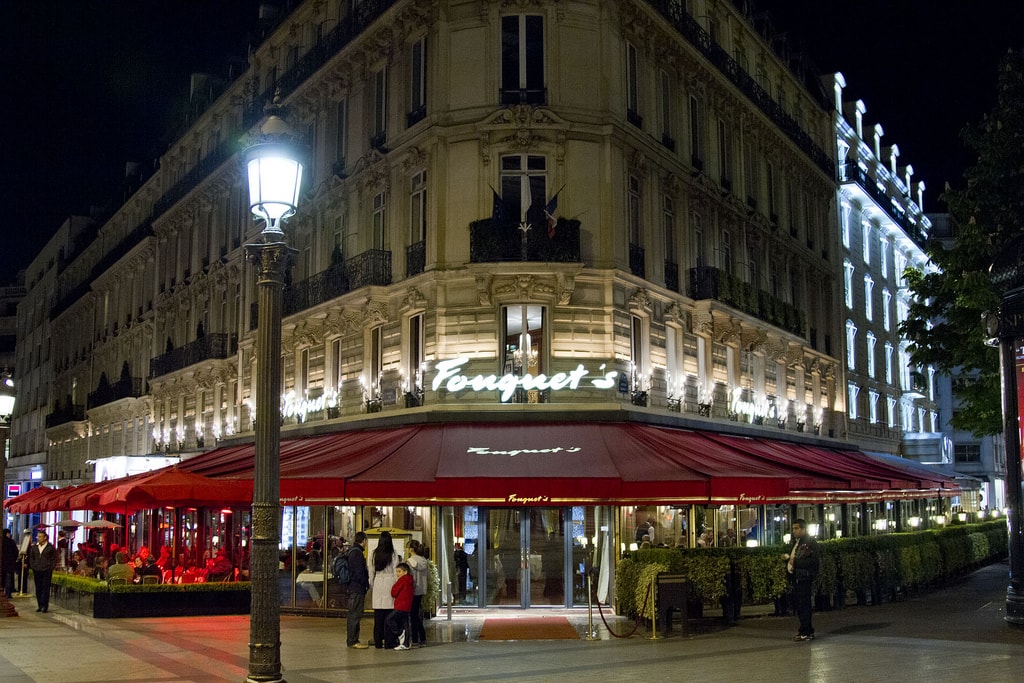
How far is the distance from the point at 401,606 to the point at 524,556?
5.17 metres

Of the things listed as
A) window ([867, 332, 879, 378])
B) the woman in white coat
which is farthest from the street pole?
window ([867, 332, 879, 378])

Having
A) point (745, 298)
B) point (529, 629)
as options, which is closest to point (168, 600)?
point (529, 629)

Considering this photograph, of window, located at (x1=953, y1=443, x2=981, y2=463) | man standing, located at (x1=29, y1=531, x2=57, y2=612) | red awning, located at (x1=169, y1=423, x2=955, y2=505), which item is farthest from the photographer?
window, located at (x1=953, y1=443, x2=981, y2=463)

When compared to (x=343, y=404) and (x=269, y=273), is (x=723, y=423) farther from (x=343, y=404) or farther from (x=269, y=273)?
(x=269, y=273)

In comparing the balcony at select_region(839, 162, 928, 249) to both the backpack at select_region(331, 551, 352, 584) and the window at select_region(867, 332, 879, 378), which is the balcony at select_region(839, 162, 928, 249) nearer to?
the window at select_region(867, 332, 879, 378)

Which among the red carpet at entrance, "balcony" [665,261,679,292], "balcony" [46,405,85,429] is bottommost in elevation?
the red carpet at entrance

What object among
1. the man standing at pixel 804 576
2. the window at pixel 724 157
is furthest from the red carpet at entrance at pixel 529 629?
the window at pixel 724 157

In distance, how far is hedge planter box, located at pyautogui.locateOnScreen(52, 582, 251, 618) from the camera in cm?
2116

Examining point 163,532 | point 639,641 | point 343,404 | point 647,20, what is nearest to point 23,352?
point 163,532

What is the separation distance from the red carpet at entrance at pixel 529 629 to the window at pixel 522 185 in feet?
25.8

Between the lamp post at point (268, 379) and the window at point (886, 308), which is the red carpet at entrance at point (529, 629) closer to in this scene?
the lamp post at point (268, 379)

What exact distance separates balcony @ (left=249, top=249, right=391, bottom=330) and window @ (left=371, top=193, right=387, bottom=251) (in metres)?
0.50

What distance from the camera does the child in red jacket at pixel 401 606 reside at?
1597cm

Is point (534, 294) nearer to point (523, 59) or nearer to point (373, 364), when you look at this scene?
point (373, 364)
